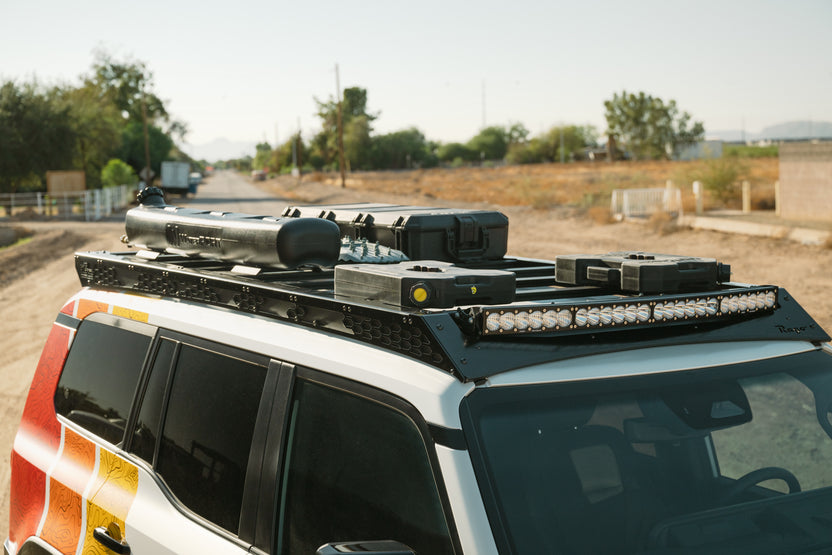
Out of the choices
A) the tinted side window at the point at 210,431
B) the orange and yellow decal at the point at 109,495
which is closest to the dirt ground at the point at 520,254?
the orange and yellow decal at the point at 109,495

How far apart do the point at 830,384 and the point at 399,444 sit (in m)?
1.33

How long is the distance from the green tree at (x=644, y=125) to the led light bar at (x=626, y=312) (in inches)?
4426

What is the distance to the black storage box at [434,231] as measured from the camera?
13.5 feet

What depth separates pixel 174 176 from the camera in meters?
64.5

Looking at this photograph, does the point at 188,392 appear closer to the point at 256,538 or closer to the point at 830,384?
the point at 256,538

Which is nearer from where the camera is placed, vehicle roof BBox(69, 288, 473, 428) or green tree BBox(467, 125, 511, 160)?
vehicle roof BBox(69, 288, 473, 428)

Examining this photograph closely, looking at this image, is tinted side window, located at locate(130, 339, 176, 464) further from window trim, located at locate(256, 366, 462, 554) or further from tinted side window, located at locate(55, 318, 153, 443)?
window trim, located at locate(256, 366, 462, 554)

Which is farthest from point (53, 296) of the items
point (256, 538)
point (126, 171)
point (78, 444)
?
point (126, 171)

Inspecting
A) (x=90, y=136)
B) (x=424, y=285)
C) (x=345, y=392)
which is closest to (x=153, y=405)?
(x=345, y=392)

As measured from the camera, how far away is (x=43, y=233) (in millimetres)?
31891

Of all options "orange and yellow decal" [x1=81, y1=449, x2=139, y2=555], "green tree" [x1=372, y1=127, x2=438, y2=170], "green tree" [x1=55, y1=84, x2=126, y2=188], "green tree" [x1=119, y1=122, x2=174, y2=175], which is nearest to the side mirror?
"orange and yellow decal" [x1=81, y1=449, x2=139, y2=555]

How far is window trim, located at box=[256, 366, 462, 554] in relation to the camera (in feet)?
6.15

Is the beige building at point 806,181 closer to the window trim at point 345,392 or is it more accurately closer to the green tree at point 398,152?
the window trim at point 345,392

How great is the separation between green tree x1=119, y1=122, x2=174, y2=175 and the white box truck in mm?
8020
